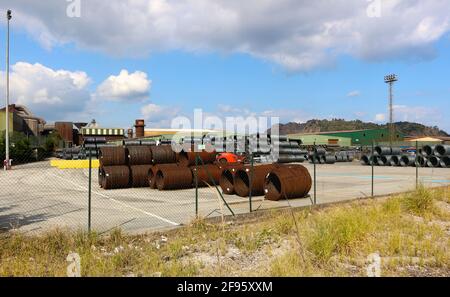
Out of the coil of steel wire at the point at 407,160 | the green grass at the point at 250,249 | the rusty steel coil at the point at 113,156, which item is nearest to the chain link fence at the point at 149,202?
the rusty steel coil at the point at 113,156

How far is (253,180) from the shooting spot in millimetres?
14953

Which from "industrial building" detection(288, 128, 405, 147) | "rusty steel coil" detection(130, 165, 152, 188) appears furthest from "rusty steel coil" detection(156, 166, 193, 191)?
"industrial building" detection(288, 128, 405, 147)

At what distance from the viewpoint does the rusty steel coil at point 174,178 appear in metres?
18.2

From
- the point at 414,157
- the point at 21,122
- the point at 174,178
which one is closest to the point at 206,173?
the point at 174,178

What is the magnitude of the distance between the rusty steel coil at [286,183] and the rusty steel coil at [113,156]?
8.53m

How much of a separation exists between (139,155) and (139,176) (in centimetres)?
121

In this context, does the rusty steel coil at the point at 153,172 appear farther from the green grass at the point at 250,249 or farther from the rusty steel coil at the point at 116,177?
the green grass at the point at 250,249

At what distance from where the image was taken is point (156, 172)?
1877 cm

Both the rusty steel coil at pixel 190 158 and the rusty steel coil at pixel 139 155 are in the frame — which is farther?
the rusty steel coil at pixel 139 155

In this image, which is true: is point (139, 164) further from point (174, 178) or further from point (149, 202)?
point (149, 202)

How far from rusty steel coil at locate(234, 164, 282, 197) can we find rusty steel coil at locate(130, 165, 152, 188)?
572cm
